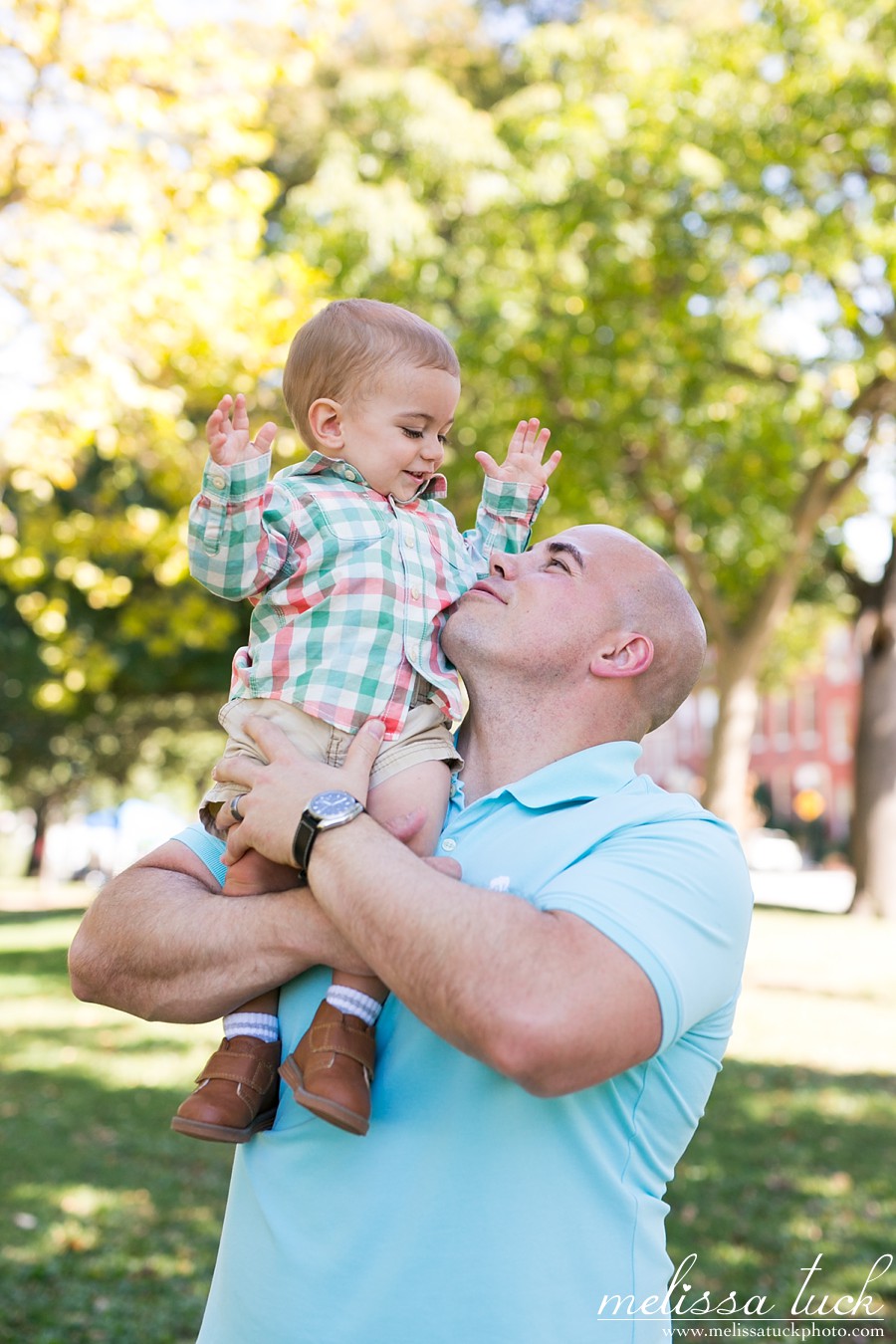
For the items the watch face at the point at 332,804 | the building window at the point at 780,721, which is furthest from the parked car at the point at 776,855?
the watch face at the point at 332,804

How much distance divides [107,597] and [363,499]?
236 inches

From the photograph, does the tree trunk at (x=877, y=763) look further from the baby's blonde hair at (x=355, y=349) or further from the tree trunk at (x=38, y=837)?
the tree trunk at (x=38, y=837)

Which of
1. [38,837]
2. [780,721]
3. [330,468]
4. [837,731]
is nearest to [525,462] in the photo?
[330,468]

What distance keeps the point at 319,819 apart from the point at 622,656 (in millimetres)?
805

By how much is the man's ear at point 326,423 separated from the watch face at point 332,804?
0.87 metres

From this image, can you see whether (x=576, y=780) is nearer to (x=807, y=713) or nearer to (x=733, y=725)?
(x=733, y=725)

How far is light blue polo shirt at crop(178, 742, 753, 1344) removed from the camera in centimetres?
196

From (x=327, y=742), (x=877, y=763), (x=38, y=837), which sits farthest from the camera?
(x=38, y=837)

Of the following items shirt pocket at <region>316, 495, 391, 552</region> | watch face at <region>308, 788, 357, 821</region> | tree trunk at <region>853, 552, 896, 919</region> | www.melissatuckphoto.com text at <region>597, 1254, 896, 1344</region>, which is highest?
shirt pocket at <region>316, 495, 391, 552</region>

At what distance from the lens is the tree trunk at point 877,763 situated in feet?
63.3

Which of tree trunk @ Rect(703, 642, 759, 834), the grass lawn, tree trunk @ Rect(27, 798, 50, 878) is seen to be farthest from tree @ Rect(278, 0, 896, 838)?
tree trunk @ Rect(27, 798, 50, 878)

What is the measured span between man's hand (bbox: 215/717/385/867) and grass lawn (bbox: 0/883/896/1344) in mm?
918

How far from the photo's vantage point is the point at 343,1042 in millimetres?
2064

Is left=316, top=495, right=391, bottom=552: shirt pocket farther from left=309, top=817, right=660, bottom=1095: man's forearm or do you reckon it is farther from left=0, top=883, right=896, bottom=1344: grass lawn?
left=0, top=883, right=896, bottom=1344: grass lawn
